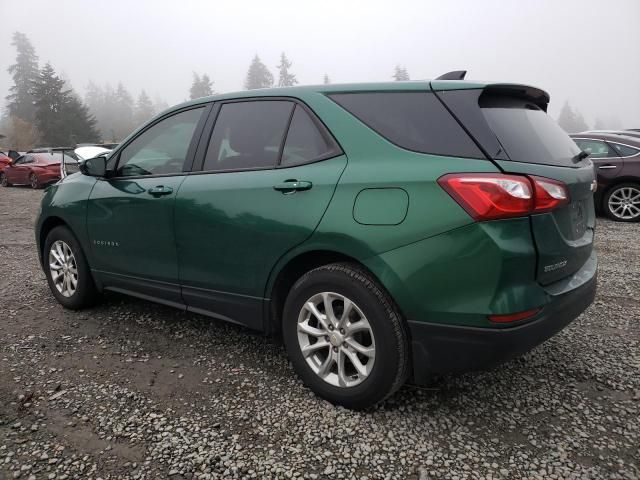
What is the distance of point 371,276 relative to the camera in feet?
7.35

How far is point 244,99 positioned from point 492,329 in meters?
1.99

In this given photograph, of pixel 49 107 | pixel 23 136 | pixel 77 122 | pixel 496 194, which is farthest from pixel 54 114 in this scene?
pixel 496 194

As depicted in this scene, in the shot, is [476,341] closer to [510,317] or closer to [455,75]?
[510,317]

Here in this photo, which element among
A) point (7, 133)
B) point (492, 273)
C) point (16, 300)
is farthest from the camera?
point (7, 133)

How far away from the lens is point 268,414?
94.9 inches

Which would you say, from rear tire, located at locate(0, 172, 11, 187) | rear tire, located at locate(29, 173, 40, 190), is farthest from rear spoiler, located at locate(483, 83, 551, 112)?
rear tire, located at locate(0, 172, 11, 187)

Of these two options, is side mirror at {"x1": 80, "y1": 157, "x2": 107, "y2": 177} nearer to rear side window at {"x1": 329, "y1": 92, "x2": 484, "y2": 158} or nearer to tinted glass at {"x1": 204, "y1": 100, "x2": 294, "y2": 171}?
tinted glass at {"x1": 204, "y1": 100, "x2": 294, "y2": 171}

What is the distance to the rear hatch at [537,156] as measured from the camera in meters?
2.06

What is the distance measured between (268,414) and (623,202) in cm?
801

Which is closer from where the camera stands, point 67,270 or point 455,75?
point 455,75

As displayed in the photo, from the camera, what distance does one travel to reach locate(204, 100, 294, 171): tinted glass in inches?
106

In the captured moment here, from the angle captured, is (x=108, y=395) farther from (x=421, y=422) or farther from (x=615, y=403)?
(x=615, y=403)

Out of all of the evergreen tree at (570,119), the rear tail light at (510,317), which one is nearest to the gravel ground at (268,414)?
the rear tail light at (510,317)

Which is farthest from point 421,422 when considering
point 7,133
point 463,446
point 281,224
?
point 7,133
